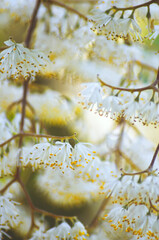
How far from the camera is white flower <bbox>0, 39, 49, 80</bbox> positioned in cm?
82

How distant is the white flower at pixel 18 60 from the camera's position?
0.82m

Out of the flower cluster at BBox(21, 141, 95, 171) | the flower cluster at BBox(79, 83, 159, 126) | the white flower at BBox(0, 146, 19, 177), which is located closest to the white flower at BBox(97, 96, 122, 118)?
the flower cluster at BBox(79, 83, 159, 126)

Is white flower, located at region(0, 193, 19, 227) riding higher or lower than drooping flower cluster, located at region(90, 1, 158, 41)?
lower

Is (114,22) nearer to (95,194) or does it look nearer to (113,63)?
(113,63)

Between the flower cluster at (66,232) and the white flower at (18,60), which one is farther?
the flower cluster at (66,232)

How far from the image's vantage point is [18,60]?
32.8 inches

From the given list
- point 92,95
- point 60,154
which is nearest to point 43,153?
point 60,154

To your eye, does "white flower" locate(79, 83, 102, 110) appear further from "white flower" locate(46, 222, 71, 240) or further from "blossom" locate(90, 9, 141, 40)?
"white flower" locate(46, 222, 71, 240)

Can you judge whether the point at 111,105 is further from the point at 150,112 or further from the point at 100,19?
the point at 100,19

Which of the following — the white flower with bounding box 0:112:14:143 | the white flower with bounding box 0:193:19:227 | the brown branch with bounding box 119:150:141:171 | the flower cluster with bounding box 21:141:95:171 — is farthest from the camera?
the brown branch with bounding box 119:150:141:171

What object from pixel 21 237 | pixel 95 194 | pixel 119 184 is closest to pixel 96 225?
pixel 95 194

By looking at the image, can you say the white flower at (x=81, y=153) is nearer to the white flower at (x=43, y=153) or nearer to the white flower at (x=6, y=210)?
the white flower at (x=43, y=153)

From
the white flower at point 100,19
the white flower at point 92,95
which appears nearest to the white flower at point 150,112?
the white flower at point 92,95

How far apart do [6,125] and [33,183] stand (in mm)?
526
